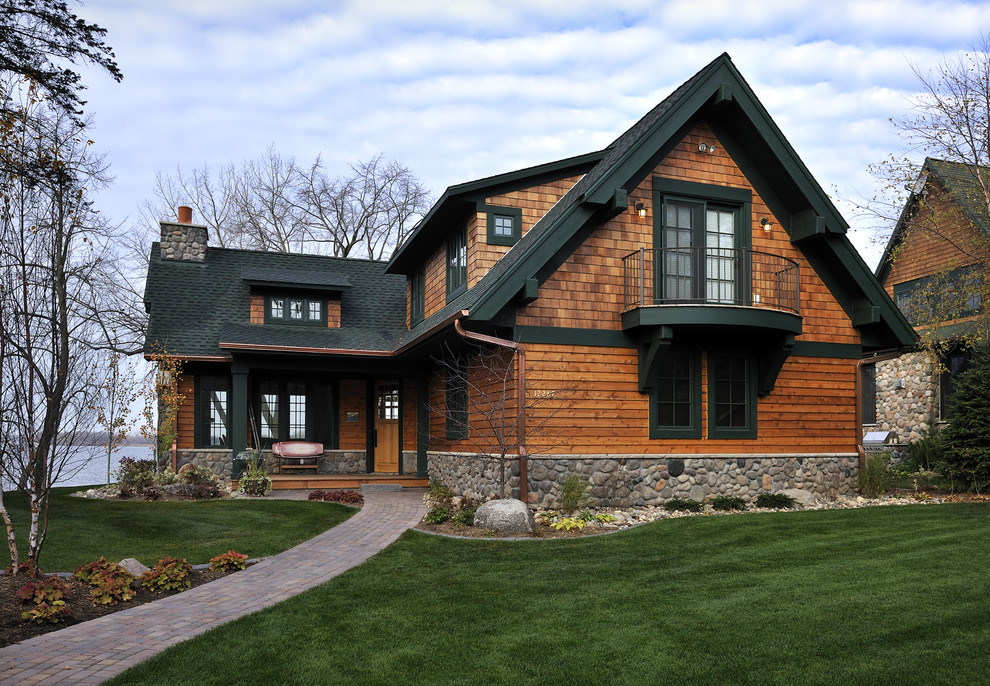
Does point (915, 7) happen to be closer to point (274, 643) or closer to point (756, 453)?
point (756, 453)

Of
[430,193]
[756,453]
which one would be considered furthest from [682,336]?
[430,193]

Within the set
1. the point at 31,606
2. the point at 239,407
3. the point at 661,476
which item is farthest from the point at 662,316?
the point at 239,407

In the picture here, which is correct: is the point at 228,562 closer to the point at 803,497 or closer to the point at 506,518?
the point at 506,518

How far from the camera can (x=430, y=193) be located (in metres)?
33.5

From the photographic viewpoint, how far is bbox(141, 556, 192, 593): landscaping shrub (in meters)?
7.33

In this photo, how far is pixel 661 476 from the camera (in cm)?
1265

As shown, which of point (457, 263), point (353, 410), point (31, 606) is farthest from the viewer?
point (353, 410)

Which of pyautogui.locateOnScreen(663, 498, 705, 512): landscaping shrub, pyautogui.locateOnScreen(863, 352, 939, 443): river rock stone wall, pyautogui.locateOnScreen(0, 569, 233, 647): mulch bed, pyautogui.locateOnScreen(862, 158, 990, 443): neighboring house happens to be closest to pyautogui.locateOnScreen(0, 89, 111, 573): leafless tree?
pyautogui.locateOnScreen(0, 569, 233, 647): mulch bed

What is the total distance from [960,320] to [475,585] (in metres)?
18.2

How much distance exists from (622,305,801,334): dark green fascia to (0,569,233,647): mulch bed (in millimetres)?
7386

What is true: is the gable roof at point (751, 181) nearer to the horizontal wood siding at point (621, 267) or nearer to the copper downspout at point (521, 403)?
the horizontal wood siding at point (621, 267)

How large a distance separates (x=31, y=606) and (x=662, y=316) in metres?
9.06

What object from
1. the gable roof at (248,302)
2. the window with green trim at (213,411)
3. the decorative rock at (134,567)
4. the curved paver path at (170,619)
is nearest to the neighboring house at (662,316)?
the gable roof at (248,302)

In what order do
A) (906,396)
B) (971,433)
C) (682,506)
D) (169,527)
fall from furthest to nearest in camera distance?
(906,396), (971,433), (682,506), (169,527)
